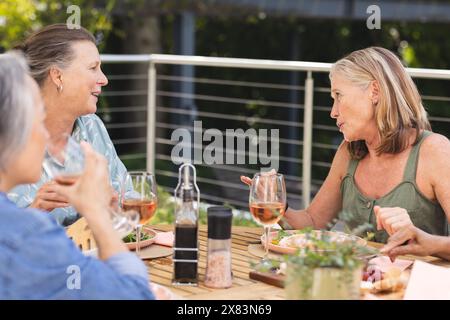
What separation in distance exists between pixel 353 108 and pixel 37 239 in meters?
1.47

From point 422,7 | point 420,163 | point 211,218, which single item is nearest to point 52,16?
point 422,7

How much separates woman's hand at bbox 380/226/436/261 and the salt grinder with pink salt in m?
Result: 0.46

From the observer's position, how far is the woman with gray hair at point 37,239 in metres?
1.68

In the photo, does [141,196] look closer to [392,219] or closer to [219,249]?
[219,249]

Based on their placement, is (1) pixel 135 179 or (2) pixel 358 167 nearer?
(1) pixel 135 179

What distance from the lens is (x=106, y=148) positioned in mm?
3125

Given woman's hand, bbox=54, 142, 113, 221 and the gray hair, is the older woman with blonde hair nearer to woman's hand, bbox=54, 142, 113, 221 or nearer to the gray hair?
woman's hand, bbox=54, 142, 113, 221

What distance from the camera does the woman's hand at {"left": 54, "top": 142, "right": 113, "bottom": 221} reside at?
1.78 m

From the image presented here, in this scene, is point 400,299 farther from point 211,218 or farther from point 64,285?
point 64,285

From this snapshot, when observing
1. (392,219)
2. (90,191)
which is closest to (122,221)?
(90,191)

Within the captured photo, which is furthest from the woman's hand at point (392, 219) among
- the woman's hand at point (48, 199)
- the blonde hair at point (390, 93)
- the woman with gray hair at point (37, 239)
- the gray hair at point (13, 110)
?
the gray hair at point (13, 110)

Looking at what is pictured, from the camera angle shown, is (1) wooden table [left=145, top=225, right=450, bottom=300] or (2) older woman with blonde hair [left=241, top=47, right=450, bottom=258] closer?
(1) wooden table [left=145, top=225, right=450, bottom=300]

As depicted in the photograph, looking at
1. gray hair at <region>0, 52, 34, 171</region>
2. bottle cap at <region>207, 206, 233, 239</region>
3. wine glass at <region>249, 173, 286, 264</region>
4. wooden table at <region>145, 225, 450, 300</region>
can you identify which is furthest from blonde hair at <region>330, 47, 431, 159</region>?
gray hair at <region>0, 52, 34, 171</region>
